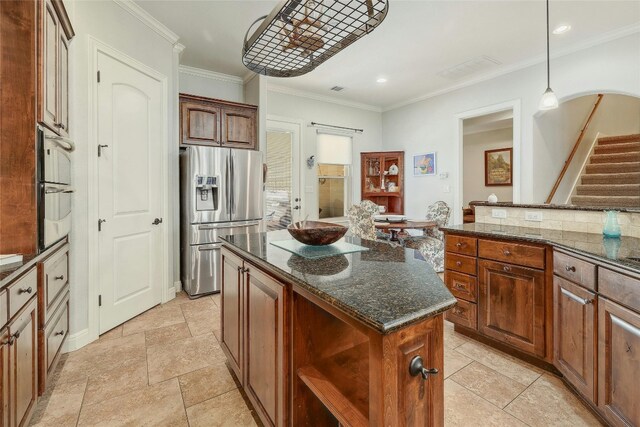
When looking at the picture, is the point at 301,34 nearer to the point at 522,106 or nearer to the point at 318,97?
the point at 522,106

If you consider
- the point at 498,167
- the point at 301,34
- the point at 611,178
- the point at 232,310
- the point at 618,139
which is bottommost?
the point at 232,310

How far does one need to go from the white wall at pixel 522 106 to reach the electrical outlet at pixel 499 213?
1.79 meters

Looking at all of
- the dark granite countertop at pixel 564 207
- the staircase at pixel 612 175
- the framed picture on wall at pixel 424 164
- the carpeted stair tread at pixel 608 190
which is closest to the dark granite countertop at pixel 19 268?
the dark granite countertop at pixel 564 207

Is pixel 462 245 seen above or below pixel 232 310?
above

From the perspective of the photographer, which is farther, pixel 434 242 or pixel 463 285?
pixel 434 242

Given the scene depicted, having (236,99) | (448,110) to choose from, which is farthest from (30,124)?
(448,110)

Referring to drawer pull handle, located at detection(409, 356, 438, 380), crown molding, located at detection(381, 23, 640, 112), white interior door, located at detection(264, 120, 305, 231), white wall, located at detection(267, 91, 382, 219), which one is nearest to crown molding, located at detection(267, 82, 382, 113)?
white wall, located at detection(267, 91, 382, 219)

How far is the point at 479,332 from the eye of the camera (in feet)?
7.77

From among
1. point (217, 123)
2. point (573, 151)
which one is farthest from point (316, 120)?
point (573, 151)

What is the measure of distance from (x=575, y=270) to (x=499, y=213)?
3.65ft

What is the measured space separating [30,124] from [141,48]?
5.88 ft

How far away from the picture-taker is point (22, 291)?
1407 millimetres

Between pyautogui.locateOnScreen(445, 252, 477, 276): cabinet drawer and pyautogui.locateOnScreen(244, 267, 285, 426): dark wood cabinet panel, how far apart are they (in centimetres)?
173

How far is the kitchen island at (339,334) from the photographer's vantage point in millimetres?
844
